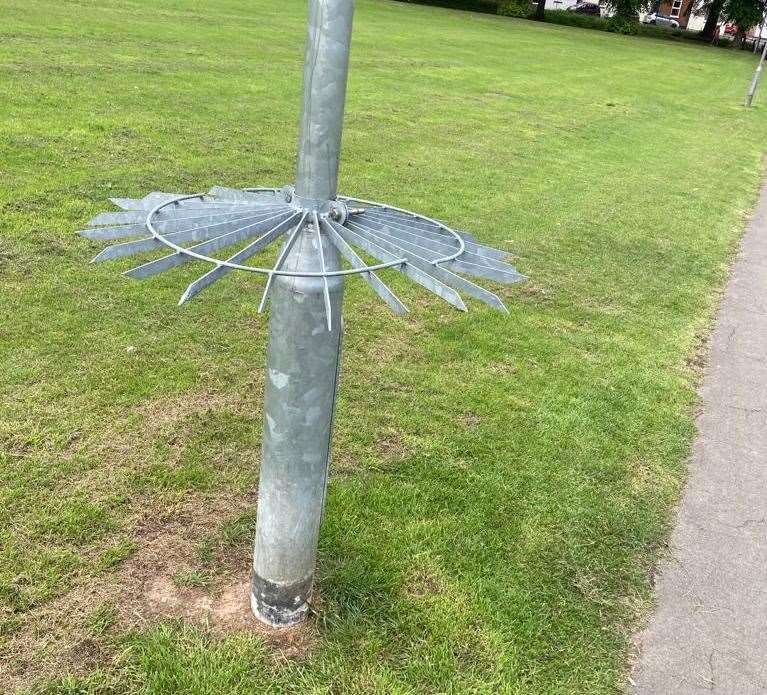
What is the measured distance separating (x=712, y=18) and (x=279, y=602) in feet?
176

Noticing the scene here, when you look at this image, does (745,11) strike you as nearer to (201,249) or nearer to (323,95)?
(323,95)

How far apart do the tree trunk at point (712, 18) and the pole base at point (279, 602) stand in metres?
50.8

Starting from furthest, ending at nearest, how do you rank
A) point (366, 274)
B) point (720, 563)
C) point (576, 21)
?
point (576, 21) → point (720, 563) → point (366, 274)

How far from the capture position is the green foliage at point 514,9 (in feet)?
154

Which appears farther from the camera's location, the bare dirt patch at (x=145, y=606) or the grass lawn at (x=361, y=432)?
the grass lawn at (x=361, y=432)

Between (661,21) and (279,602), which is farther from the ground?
(661,21)

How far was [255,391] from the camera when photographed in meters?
4.61

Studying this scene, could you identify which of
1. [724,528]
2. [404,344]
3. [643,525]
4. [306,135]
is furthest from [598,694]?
[404,344]

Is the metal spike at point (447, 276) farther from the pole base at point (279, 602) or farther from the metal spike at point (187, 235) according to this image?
the pole base at point (279, 602)

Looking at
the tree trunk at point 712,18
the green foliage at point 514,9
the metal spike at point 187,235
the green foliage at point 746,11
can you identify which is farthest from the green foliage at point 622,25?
the metal spike at point 187,235

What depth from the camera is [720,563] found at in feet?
12.4

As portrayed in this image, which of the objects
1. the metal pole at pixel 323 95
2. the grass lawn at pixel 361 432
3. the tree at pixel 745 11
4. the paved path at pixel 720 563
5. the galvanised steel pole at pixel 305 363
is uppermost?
the tree at pixel 745 11

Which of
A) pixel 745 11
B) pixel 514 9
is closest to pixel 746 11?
pixel 745 11

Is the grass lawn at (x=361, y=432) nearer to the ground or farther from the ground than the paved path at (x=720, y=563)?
farther from the ground
